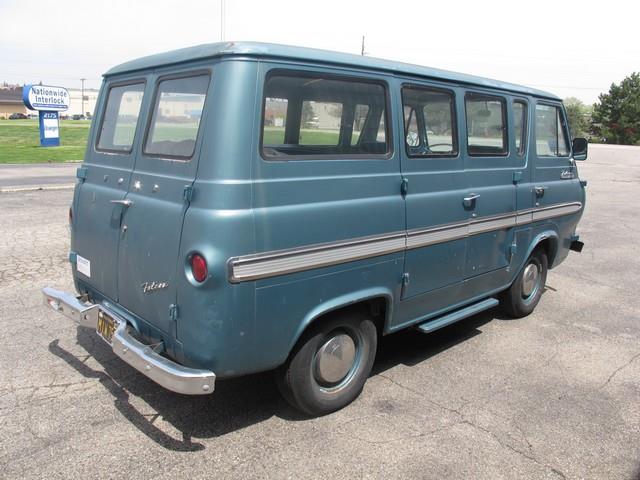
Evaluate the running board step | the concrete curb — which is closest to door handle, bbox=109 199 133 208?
the running board step

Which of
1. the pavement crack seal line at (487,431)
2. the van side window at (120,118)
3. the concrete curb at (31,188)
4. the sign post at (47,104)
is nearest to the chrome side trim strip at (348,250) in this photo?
the pavement crack seal line at (487,431)

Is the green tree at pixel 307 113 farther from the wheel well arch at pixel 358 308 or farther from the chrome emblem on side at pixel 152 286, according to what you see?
the chrome emblem on side at pixel 152 286

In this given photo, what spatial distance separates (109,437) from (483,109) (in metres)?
3.79

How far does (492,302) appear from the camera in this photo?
4883 millimetres

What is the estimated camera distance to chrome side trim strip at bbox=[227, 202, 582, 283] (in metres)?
2.93

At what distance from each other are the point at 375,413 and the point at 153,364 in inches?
61.2

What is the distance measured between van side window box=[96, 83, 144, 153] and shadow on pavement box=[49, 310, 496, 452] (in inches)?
65.3

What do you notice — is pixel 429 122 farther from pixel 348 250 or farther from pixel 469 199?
pixel 348 250

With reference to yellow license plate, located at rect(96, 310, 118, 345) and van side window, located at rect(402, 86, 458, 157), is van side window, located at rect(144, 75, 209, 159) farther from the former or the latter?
van side window, located at rect(402, 86, 458, 157)

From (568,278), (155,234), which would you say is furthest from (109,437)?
(568,278)

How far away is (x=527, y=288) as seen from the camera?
5.75 metres

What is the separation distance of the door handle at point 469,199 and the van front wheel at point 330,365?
1.29 meters

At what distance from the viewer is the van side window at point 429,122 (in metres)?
3.91

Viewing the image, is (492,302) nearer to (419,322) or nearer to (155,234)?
(419,322)
